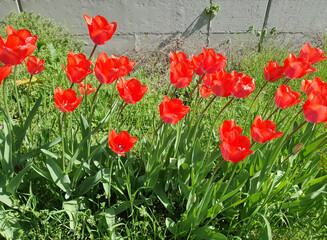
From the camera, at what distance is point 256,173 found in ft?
4.63

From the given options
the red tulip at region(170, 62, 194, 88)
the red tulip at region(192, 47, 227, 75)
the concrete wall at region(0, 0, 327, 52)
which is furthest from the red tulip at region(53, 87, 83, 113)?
the concrete wall at region(0, 0, 327, 52)

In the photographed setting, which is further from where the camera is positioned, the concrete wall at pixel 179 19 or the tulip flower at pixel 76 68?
the concrete wall at pixel 179 19

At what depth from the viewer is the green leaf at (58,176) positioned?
49.3 inches

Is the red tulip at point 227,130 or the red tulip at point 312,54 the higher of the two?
the red tulip at point 312,54

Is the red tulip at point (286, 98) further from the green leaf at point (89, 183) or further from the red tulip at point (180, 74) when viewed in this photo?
the green leaf at point (89, 183)

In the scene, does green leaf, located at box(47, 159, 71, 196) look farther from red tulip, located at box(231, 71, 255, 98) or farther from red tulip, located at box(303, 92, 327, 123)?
red tulip, located at box(303, 92, 327, 123)

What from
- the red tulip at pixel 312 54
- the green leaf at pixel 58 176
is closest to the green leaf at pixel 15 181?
the green leaf at pixel 58 176

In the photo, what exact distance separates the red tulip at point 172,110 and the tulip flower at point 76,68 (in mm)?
302

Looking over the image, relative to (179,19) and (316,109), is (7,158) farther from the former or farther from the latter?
(179,19)

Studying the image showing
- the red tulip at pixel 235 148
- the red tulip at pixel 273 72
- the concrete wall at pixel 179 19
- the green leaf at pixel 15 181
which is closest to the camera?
the red tulip at pixel 235 148

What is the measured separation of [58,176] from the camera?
1.28m

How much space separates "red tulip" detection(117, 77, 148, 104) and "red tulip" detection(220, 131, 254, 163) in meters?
0.37

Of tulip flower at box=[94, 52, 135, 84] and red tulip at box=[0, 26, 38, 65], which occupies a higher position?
red tulip at box=[0, 26, 38, 65]

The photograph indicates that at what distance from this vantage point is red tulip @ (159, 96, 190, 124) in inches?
42.9
